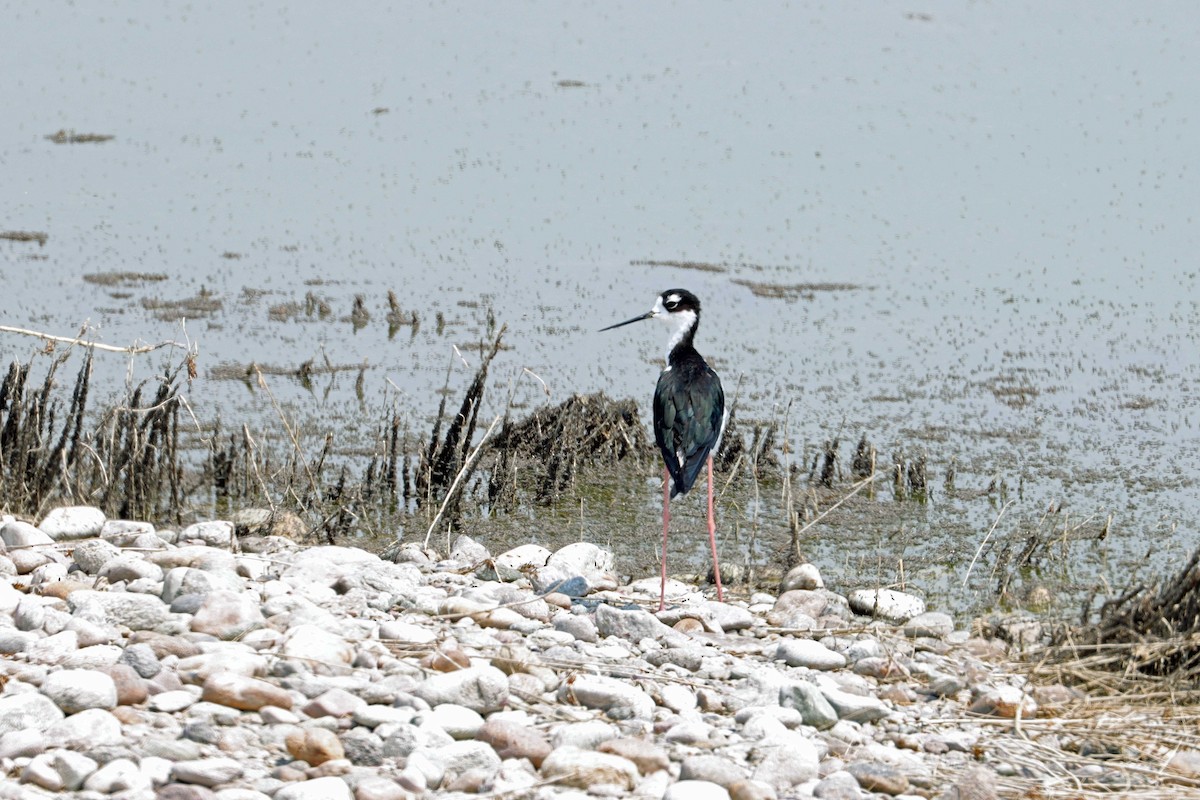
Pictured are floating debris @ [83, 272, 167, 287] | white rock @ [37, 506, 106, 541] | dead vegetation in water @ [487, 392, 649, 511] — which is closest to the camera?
white rock @ [37, 506, 106, 541]

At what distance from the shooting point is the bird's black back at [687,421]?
21.6 ft

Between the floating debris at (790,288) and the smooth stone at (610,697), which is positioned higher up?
the floating debris at (790,288)

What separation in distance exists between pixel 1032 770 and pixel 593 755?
133 centimetres

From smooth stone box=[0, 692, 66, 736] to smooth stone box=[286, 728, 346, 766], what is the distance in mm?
570

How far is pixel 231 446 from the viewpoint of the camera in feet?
25.7

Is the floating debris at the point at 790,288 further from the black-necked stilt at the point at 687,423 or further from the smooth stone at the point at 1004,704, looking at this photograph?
the smooth stone at the point at 1004,704

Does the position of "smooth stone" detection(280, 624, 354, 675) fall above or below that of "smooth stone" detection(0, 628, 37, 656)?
above

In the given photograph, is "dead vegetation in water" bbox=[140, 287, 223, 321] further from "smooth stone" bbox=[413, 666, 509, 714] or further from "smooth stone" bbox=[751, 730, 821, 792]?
"smooth stone" bbox=[751, 730, 821, 792]

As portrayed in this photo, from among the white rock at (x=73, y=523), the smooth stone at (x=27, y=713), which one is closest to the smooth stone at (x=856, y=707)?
the smooth stone at (x=27, y=713)

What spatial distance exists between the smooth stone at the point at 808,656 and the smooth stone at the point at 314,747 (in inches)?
72.1

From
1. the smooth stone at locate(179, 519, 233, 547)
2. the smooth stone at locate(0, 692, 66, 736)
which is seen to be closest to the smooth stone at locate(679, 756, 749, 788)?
the smooth stone at locate(0, 692, 66, 736)

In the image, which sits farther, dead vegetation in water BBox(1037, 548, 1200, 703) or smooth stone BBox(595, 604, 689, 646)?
smooth stone BBox(595, 604, 689, 646)

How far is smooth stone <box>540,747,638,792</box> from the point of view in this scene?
3994 mm

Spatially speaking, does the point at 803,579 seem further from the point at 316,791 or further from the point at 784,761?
the point at 316,791
